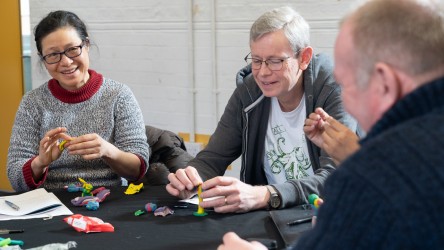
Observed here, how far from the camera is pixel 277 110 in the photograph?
2.78m

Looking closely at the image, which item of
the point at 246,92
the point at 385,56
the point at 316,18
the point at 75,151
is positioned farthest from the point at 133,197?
the point at 316,18

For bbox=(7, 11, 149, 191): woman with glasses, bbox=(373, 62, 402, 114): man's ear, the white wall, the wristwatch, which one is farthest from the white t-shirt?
bbox=(373, 62, 402, 114): man's ear

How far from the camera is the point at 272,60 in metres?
2.62

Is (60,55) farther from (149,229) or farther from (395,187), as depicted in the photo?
(395,187)

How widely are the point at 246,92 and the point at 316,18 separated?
1.48 metres

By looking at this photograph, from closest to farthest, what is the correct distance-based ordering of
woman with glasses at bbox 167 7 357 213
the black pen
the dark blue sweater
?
1. the dark blue sweater
2. the black pen
3. woman with glasses at bbox 167 7 357 213

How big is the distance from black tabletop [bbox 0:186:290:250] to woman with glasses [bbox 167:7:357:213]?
0.22 meters

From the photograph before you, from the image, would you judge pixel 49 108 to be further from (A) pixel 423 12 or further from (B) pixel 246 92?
(A) pixel 423 12

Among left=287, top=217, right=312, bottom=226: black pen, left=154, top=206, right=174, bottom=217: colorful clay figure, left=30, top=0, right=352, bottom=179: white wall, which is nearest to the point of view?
left=287, top=217, right=312, bottom=226: black pen

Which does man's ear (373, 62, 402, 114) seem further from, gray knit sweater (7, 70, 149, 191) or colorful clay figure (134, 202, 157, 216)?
gray knit sweater (7, 70, 149, 191)

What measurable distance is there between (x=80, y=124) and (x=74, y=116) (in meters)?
0.05

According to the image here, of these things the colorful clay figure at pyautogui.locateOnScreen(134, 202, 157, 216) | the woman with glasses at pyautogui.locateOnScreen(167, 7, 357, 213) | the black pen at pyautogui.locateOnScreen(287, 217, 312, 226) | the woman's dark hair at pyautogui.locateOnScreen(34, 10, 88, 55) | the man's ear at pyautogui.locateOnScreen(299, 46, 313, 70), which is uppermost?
the woman's dark hair at pyautogui.locateOnScreen(34, 10, 88, 55)

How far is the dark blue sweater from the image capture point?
100 cm

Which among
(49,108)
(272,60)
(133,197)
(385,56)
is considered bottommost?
(133,197)
